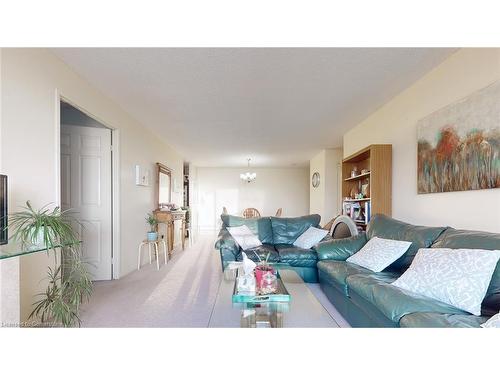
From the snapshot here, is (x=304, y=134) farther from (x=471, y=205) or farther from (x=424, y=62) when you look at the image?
(x=471, y=205)

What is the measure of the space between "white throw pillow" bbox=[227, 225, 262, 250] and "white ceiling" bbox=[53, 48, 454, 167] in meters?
1.75

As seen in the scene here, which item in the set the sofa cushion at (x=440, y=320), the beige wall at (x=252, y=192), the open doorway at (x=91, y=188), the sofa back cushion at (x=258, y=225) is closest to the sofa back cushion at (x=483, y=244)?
the sofa cushion at (x=440, y=320)

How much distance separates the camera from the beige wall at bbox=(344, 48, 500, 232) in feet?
6.63

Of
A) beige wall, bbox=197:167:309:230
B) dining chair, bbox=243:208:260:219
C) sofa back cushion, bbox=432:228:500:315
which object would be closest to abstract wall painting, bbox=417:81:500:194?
sofa back cushion, bbox=432:228:500:315

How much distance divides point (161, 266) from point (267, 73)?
11.3ft

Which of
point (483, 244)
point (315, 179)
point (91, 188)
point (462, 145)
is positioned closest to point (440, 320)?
point (483, 244)

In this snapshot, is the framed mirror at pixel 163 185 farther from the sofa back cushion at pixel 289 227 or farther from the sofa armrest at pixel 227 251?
the sofa back cushion at pixel 289 227

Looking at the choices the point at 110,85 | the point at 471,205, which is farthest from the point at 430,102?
the point at 110,85

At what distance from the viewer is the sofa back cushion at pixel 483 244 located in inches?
58.9

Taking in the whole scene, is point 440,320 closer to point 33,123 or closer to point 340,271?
point 340,271

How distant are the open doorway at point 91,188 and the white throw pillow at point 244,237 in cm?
171

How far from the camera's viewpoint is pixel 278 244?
4.05 m

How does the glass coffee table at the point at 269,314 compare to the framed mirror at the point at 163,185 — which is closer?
the glass coffee table at the point at 269,314

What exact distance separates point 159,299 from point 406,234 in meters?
2.57
